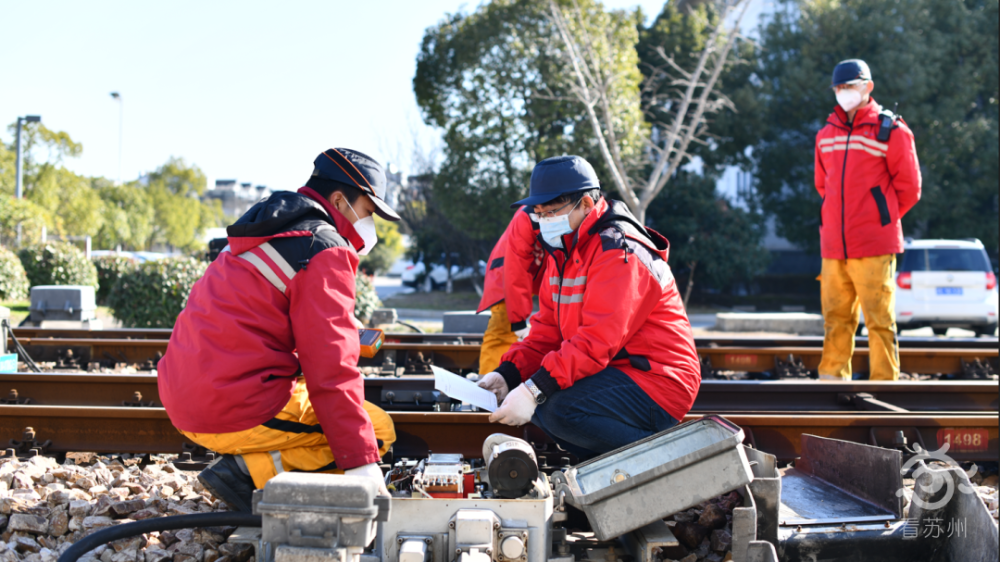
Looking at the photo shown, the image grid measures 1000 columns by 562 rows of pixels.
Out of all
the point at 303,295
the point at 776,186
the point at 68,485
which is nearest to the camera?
the point at 303,295

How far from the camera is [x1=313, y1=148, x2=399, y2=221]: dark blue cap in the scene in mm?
2750

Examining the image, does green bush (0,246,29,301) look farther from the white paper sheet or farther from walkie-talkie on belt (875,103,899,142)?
walkie-talkie on belt (875,103,899,142)

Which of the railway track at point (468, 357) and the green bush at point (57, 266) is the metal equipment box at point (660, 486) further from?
the green bush at point (57, 266)

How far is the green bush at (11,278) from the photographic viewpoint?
14352 millimetres

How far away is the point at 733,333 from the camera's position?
39.4 ft

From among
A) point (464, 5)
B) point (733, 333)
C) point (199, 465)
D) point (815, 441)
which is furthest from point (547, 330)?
point (464, 5)

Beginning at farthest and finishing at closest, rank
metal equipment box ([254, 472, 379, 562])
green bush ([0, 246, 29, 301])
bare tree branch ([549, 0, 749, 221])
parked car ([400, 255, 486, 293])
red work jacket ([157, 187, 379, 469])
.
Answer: parked car ([400, 255, 486, 293]) → green bush ([0, 246, 29, 301]) → bare tree branch ([549, 0, 749, 221]) → red work jacket ([157, 187, 379, 469]) → metal equipment box ([254, 472, 379, 562])

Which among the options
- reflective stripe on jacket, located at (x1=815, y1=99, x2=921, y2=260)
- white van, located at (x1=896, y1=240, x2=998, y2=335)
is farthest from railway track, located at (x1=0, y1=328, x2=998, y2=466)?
white van, located at (x1=896, y1=240, x2=998, y2=335)

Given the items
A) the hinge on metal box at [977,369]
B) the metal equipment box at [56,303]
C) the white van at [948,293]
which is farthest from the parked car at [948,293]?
the metal equipment box at [56,303]

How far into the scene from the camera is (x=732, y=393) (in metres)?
4.99

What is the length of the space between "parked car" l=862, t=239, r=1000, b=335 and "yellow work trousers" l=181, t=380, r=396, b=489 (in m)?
11.4

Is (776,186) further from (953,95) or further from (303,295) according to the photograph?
(303,295)

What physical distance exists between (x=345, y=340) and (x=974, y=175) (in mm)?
22445

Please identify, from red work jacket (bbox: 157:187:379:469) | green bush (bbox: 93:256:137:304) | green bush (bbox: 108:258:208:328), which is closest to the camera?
red work jacket (bbox: 157:187:379:469)
